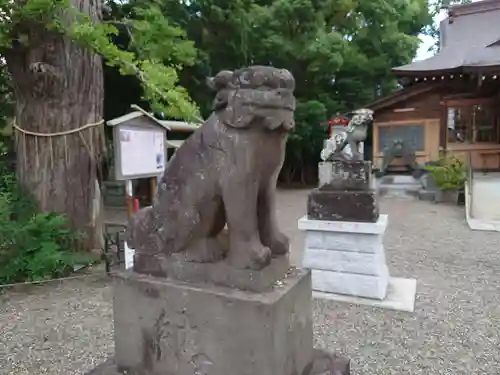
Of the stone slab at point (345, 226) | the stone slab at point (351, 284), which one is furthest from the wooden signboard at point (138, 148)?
the stone slab at point (351, 284)

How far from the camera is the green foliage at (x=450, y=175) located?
9328 millimetres

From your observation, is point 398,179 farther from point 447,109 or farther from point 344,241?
point 344,241

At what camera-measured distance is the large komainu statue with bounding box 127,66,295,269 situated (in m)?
1.48

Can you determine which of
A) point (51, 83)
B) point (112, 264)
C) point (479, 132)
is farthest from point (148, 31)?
point (479, 132)

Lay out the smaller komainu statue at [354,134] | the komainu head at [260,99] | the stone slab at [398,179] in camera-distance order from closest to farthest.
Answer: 1. the komainu head at [260,99]
2. the smaller komainu statue at [354,134]
3. the stone slab at [398,179]

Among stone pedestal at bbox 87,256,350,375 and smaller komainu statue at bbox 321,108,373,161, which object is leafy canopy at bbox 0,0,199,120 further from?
stone pedestal at bbox 87,256,350,375

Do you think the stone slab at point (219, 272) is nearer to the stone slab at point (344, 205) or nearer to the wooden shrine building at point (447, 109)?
the stone slab at point (344, 205)

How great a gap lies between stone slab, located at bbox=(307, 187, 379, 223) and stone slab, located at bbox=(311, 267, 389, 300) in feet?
1.67

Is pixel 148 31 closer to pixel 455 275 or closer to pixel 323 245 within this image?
pixel 323 245

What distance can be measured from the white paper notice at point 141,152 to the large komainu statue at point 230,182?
2.06 metres

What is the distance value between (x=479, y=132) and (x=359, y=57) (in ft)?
13.6

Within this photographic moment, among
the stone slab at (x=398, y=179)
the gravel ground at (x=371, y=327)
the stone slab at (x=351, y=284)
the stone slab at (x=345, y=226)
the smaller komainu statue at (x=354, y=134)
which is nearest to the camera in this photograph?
the gravel ground at (x=371, y=327)

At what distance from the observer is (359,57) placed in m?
12.6

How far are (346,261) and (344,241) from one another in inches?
7.1
